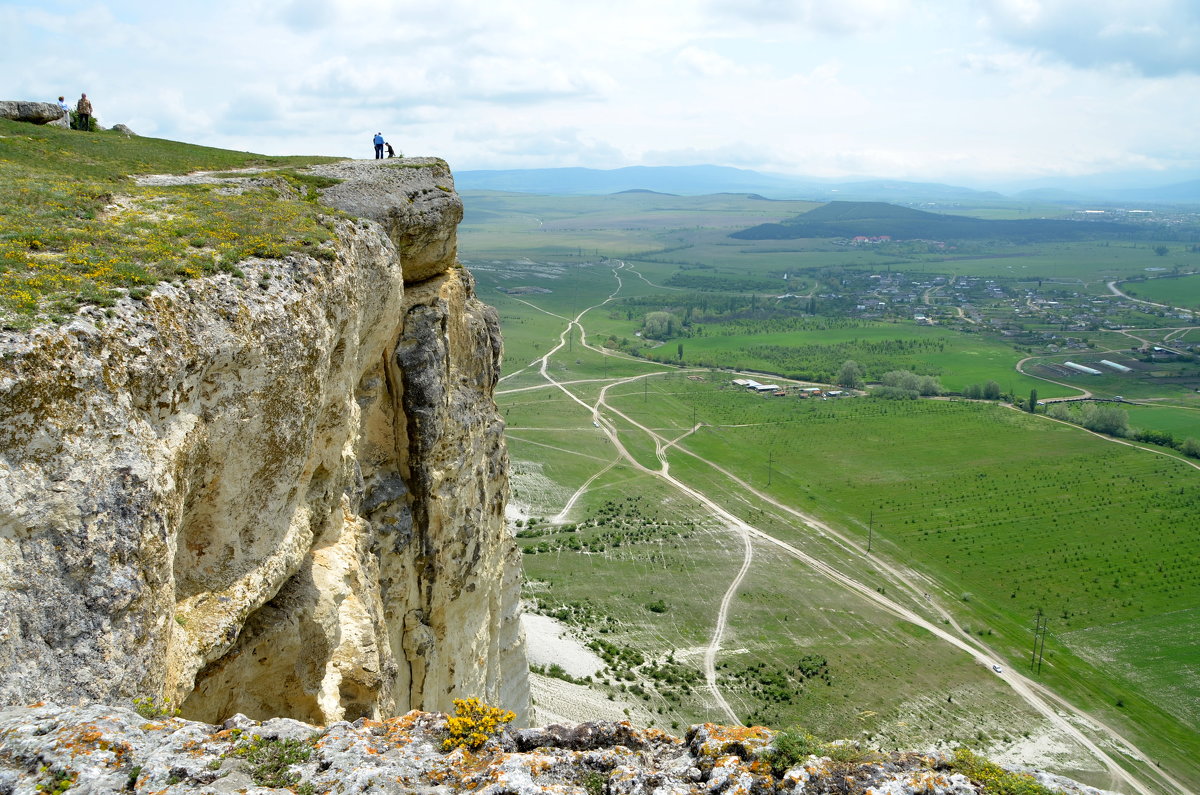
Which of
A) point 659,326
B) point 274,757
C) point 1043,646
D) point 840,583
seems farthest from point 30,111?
point 659,326

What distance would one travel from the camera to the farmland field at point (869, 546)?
44000 mm

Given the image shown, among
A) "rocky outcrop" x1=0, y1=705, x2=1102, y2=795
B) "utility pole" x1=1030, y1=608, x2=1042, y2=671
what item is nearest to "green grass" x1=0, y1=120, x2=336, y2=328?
"rocky outcrop" x1=0, y1=705, x2=1102, y2=795

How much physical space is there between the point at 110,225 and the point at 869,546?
63.8m

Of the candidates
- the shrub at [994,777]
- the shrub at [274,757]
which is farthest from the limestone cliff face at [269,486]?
the shrub at [994,777]

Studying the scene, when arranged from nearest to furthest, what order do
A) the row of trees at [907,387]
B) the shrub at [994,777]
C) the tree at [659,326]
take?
the shrub at [994,777], the row of trees at [907,387], the tree at [659,326]

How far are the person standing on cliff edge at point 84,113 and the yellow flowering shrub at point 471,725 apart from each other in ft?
99.8

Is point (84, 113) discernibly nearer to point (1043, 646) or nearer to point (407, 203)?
point (407, 203)

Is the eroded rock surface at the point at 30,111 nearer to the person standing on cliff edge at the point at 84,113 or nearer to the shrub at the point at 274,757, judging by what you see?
the person standing on cliff edge at the point at 84,113

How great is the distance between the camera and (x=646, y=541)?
6359 cm

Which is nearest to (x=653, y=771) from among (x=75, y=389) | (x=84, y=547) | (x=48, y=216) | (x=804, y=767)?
(x=804, y=767)

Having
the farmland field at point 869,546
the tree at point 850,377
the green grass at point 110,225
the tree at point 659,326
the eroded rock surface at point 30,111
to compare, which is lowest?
the farmland field at point 869,546

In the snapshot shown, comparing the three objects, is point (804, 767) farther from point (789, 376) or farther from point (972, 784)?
point (789, 376)

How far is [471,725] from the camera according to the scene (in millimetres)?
9234

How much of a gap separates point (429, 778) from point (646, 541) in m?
56.1
